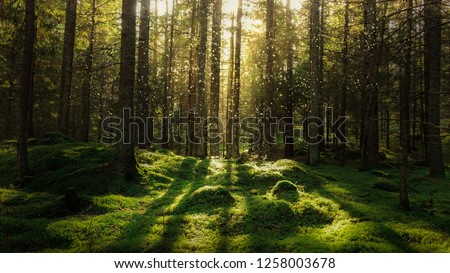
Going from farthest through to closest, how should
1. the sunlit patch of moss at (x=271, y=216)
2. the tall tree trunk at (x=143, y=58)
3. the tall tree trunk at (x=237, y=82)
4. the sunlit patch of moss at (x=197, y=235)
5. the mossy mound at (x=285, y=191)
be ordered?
1. the tall tree trunk at (x=237, y=82)
2. the tall tree trunk at (x=143, y=58)
3. the mossy mound at (x=285, y=191)
4. the sunlit patch of moss at (x=271, y=216)
5. the sunlit patch of moss at (x=197, y=235)

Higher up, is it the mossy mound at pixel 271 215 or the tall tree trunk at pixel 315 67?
the tall tree trunk at pixel 315 67

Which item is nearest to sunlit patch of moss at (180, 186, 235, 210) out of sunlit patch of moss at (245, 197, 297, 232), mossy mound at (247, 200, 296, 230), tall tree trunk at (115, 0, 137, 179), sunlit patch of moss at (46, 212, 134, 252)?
sunlit patch of moss at (245, 197, 297, 232)

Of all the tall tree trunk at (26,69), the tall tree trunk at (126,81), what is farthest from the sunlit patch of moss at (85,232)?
the tall tree trunk at (26,69)

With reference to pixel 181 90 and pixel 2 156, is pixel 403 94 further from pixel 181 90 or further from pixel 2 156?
pixel 181 90

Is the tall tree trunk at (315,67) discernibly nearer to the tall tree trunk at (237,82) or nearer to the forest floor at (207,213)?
the tall tree trunk at (237,82)

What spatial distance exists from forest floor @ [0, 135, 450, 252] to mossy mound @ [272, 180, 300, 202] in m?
0.03

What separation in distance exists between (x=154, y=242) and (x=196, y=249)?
0.86 metres

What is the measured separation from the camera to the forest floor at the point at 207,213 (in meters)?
6.67

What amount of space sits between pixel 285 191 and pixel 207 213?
2821mm

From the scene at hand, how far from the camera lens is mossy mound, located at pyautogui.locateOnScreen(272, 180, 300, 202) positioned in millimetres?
9652

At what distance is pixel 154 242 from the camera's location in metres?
6.74

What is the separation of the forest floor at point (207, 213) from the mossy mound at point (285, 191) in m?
0.03

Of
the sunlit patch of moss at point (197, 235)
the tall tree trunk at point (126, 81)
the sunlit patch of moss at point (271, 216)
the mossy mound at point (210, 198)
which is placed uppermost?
the tall tree trunk at point (126, 81)
